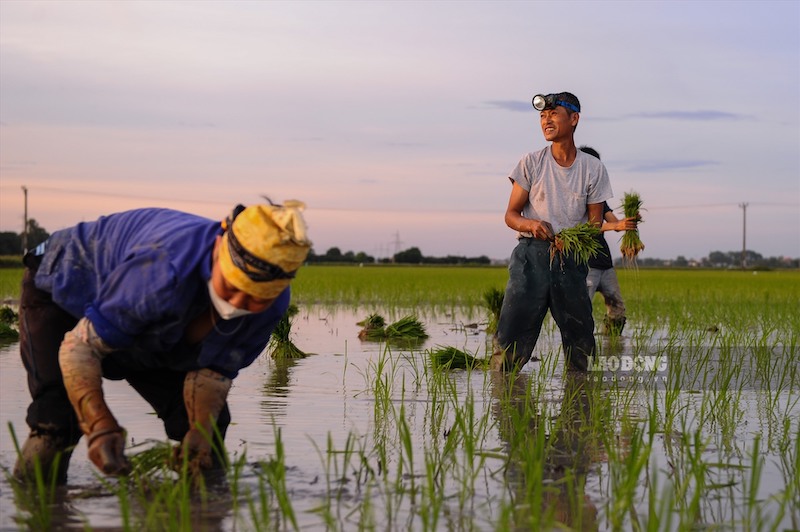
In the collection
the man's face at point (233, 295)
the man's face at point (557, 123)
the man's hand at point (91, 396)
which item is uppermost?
the man's face at point (557, 123)

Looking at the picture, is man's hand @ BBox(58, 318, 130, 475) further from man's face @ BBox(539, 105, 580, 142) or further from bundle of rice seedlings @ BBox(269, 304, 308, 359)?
bundle of rice seedlings @ BBox(269, 304, 308, 359)

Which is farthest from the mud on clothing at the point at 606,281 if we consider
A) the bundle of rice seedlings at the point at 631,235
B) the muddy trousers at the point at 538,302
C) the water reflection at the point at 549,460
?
the water reflection at the point at 549,460

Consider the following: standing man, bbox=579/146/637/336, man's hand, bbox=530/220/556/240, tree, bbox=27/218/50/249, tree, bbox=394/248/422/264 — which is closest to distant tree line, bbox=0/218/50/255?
tree, bbox=27/218/50/249

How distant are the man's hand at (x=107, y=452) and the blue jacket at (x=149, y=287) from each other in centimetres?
26

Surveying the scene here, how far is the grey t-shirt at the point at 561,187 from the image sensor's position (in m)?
6.33

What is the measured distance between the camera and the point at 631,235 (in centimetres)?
762

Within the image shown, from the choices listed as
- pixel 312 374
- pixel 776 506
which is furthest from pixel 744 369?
pixel 776 506

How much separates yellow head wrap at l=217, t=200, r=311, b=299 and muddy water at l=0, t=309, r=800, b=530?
2.06 feet

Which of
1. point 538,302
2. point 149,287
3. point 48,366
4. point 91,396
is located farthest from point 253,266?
point 538,302

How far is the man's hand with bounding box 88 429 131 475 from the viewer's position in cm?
315

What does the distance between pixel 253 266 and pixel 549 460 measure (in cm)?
176

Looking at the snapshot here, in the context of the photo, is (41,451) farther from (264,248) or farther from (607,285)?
(607,285)

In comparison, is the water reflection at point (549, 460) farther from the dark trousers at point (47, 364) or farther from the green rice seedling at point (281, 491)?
the dark trousers at point (47, 364)

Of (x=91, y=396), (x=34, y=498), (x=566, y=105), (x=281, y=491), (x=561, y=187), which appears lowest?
(x=34, y=498)
